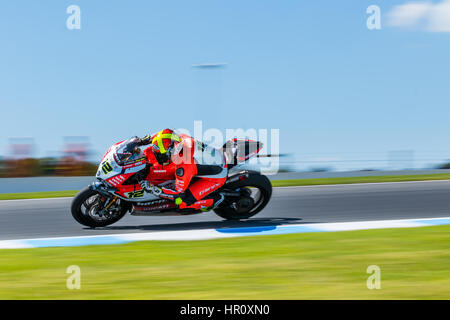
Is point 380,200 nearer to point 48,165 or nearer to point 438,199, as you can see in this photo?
point 438,199

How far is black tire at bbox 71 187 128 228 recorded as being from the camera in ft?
28.1

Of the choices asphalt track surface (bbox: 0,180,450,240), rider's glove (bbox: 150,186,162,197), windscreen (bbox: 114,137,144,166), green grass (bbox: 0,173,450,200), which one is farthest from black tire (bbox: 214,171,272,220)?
green grass (bbox: 0,173,450,200)

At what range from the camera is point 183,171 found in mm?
8805

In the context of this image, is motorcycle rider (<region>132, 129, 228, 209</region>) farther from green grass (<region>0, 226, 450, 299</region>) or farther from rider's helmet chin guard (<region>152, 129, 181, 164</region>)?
green grass (<region>0, 226, 450, 299</region>)

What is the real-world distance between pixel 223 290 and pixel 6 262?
274 cm

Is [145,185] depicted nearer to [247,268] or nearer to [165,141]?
[165,141]

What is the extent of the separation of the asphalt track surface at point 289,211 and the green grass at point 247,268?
132 cm

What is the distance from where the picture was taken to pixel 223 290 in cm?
541

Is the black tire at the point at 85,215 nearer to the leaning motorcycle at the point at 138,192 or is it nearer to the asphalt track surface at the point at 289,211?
the leaning motorcycle at the point at 138,192

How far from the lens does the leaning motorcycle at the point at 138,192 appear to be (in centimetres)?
859

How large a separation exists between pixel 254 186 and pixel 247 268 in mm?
3048

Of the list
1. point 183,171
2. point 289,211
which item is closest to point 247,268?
point 183,171

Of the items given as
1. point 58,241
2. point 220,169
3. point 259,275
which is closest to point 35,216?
point 58,241
